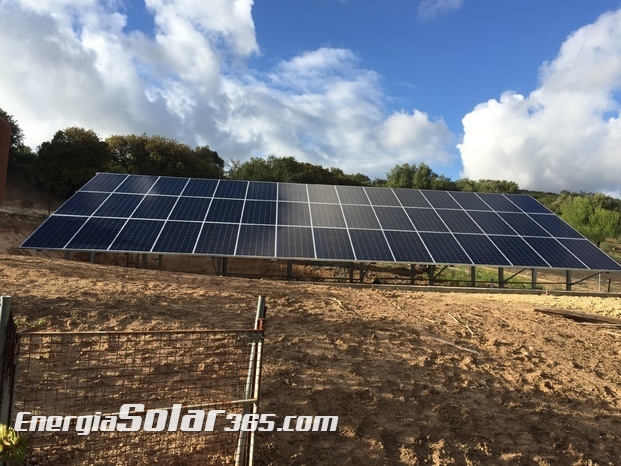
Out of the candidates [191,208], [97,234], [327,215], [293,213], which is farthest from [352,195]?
[97,234]

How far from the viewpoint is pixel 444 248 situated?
744 inches

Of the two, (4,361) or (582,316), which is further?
(582,316)

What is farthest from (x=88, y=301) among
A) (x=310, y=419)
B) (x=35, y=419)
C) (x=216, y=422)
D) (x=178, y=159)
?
(x=178, y=159)

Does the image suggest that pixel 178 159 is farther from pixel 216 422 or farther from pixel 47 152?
pixel 216 422

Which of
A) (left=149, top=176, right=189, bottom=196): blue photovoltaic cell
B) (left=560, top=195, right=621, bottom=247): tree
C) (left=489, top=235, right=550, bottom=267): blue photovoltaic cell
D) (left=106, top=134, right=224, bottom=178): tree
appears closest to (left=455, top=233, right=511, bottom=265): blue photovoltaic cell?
(left=489, top=235, right=550, bottom=267): blue photovoltaic cell

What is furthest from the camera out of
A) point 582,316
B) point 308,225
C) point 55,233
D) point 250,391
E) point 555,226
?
point 555,226

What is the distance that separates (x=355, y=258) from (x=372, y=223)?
416cm

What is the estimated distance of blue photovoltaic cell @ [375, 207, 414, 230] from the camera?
20.7 meters

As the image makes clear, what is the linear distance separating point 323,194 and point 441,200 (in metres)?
7.54

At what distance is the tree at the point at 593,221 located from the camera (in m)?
44.8

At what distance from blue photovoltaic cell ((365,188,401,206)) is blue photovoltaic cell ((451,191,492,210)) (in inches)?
161

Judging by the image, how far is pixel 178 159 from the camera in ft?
164

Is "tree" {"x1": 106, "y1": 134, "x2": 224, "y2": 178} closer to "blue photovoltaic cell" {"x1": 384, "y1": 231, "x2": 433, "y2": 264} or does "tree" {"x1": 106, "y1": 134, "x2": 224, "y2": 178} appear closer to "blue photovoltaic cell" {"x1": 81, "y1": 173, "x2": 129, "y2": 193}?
"blue photovoltaic cell" {"x1": 81, "y1": 173, "x2": 129, "y2": 193}

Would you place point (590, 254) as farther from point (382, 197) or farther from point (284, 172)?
point (284, 172)
